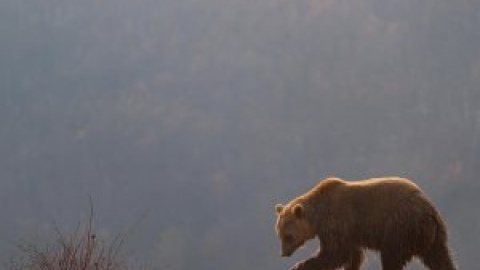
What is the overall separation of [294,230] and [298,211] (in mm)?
334

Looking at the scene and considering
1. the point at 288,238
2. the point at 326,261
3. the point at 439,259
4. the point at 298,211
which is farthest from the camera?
the point at 288,238

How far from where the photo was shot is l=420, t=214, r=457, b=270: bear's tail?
12305mm

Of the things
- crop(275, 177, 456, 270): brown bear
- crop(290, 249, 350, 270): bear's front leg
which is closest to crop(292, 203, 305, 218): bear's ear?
crop(275, 177, 456, 270): brown bear

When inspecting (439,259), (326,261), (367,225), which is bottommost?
(439,259)

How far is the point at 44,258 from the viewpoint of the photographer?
12609mm

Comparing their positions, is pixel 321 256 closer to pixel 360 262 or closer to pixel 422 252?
pixel 360 262

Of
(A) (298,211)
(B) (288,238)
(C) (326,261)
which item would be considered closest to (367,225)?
→ (C) (326,261)

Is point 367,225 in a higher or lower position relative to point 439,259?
higher

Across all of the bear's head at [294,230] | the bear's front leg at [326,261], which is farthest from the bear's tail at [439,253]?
the bear's head at [294,230]

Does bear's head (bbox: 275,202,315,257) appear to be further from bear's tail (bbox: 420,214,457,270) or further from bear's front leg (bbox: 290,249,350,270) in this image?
bear's tail (bbox: 420,214,457,270)

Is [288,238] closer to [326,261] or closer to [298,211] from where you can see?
[298,211]

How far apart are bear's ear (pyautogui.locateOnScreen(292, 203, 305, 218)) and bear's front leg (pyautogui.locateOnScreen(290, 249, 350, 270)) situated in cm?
72

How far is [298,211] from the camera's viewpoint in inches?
523

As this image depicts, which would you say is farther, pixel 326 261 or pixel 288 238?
pixel 288 238
